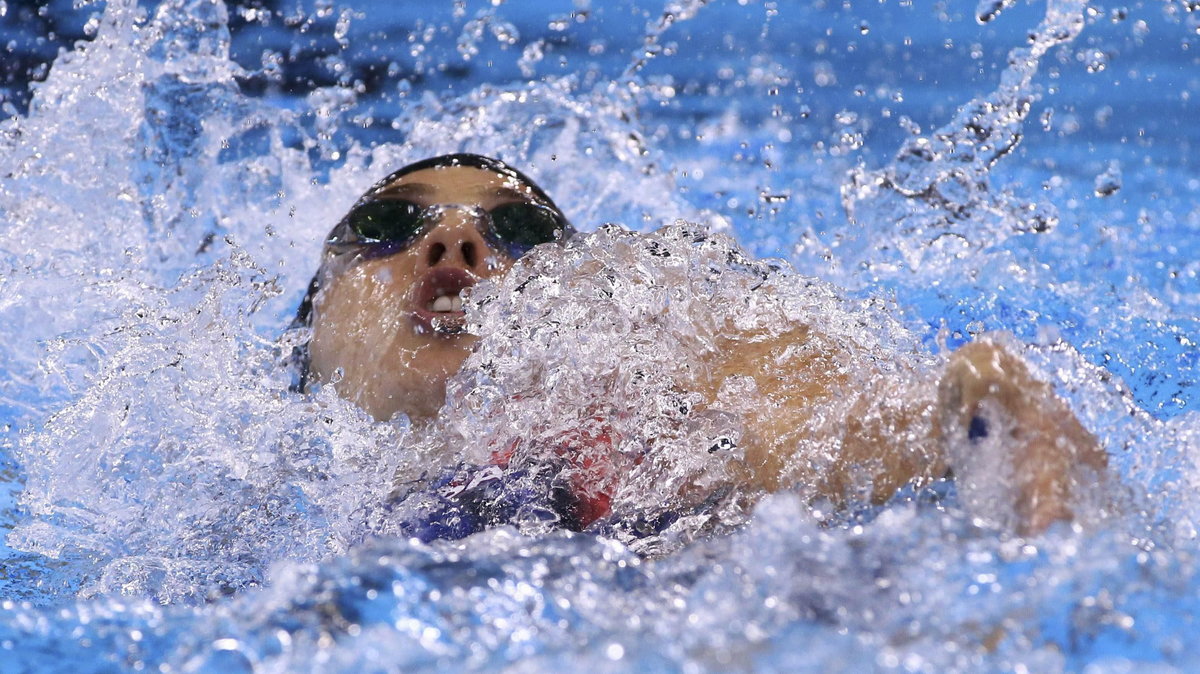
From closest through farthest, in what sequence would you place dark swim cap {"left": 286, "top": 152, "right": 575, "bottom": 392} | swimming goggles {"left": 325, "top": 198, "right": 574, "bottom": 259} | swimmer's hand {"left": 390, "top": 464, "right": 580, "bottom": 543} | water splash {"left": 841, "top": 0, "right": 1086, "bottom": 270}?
1. swimmer's hand {"left": 390, "top": 464, "right": 580, "bottom": 543}
2. swimming goggles {"left": 325, "top": 198, "right": 574, "bottom": 259}
3. dark swim cap {"left": 286, "top": 152, "right": 575, "bottom": 392}
4. water splash {"left": 841, "top": 0, "right": 1086, "bottom": 270}

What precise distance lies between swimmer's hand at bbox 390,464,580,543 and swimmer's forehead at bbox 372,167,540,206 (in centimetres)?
58

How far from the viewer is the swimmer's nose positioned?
189 centimetres

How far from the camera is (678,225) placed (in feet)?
5.85

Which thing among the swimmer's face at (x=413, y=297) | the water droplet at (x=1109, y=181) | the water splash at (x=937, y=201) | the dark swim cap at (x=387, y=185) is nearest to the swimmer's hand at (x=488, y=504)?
the swimmer's face at (x=413, y=297)

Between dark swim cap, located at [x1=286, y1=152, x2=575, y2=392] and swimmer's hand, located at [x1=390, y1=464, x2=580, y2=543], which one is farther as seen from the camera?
dark swim cap, located at [x1=286, y1=152, x2=575, y2=392]

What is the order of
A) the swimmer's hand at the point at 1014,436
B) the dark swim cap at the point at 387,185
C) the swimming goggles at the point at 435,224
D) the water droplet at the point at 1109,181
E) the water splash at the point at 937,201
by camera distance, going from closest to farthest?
the swimmer's hand at the point at 1014,436 < the swimming goggles at the point at 435,224 < the dark swim cap at the point at 387,185 < the water splash at the point at 937,201 < the water droplet at the point at 1109,181

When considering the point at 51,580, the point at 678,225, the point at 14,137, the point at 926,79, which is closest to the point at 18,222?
the point at 14,137

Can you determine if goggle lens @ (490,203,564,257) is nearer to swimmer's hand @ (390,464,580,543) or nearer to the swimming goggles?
the swimming goggles

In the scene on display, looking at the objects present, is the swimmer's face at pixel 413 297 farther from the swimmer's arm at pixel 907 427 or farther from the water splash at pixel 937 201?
the water splash at pixel 937 201

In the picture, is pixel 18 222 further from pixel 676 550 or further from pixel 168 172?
pixel 676 550

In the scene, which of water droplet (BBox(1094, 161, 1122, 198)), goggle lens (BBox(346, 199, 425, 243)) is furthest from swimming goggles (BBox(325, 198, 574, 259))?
Answer: water droplet (BBox(1094, 161, 1122, 198))

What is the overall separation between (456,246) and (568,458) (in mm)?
499

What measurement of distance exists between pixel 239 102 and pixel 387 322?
1.90 m

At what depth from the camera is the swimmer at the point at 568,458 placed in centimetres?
105
